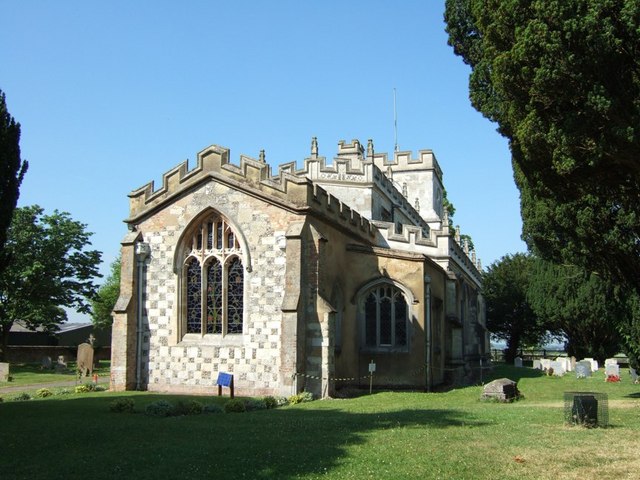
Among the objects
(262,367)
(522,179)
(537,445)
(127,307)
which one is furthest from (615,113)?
(127,307)

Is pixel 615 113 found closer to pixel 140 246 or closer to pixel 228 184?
pixel 228 184

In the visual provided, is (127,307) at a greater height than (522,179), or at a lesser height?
lesser

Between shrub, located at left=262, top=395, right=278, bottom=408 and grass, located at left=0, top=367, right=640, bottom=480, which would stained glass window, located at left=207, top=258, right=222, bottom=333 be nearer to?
shrub, located at left=262, top=395, right=278, bottom=408

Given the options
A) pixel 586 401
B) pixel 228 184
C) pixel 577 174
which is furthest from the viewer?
pixel 228 184

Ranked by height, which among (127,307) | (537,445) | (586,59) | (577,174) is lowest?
(537,445)

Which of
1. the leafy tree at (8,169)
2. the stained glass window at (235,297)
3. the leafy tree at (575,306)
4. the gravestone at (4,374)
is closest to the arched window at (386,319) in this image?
the stained glass window at (235,297)

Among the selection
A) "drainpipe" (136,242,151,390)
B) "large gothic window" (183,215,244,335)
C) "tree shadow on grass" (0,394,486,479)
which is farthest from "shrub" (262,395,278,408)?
"drainpipe" (136,242,151,390)

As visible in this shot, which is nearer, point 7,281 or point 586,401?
point 586,401

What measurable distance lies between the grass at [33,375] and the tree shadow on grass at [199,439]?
13.1 meters

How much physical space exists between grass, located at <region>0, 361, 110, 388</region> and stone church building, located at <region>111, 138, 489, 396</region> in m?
8.74

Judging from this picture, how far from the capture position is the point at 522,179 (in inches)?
799

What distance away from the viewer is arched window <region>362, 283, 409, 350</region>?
80.9 ft

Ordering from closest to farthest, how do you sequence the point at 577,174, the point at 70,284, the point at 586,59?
the point at 586,59 < the point at 577,174 < the point at 70,284

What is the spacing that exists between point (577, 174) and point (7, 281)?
33.9m
